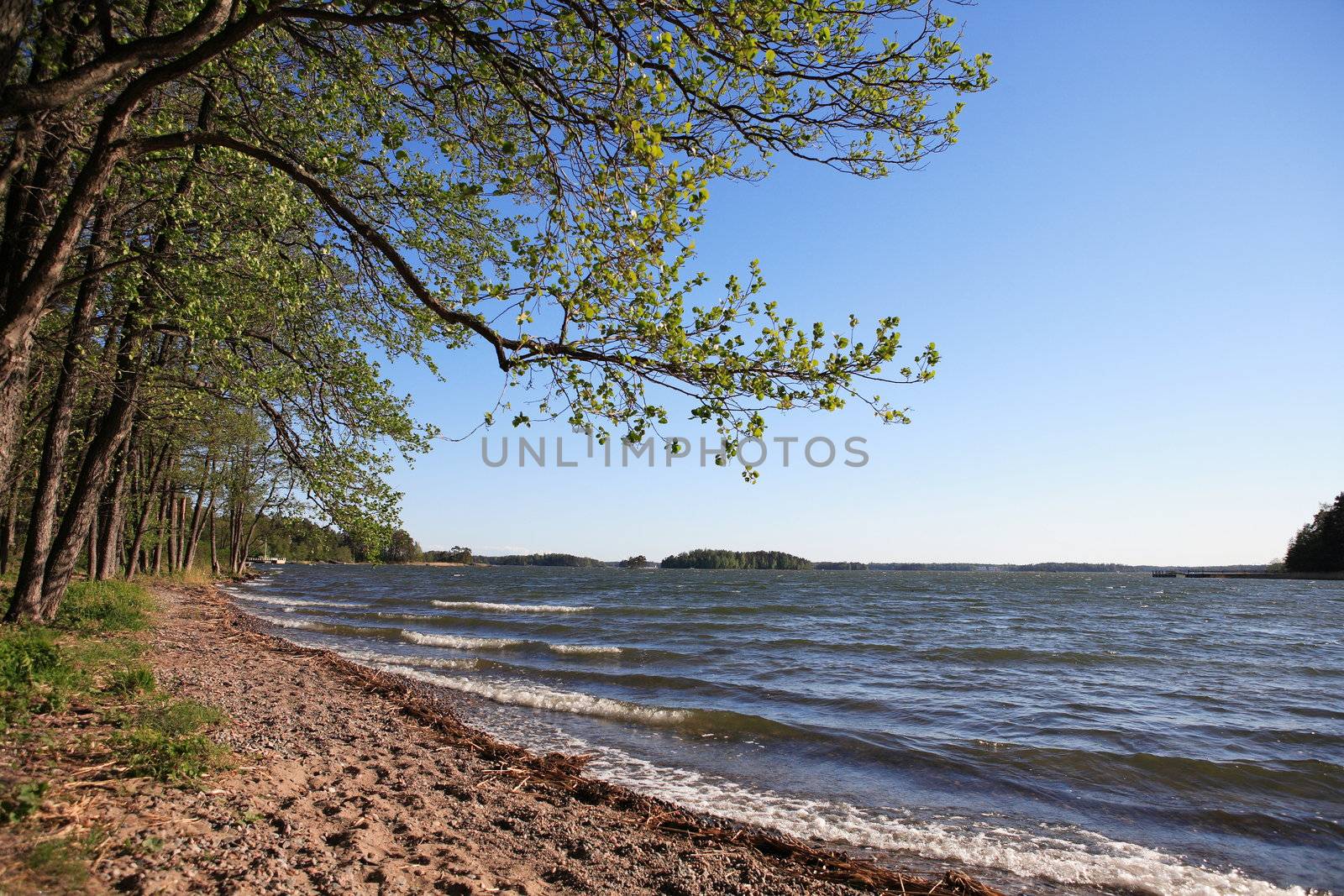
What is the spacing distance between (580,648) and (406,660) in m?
5.26

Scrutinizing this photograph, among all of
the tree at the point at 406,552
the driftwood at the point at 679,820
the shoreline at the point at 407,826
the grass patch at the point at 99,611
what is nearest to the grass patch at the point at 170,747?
the shoreline at the point at 407,826

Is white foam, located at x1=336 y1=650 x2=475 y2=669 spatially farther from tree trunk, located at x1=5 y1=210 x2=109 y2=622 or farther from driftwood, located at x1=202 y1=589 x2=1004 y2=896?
tree trunk, located at x1=5 y1=210 x2=109 y2=622

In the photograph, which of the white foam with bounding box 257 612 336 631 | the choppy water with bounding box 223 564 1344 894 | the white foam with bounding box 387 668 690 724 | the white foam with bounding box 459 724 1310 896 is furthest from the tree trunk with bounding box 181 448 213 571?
the white foam with bounding box 459 724 1310 896

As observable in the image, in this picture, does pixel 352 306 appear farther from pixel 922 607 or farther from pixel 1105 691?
pixel 922 607

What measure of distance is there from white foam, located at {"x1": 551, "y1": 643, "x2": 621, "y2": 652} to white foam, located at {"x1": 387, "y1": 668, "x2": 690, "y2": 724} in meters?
5.51

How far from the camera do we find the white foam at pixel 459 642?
66.6 feet

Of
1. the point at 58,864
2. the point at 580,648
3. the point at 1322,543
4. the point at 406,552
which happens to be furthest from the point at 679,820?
the point at 406,552

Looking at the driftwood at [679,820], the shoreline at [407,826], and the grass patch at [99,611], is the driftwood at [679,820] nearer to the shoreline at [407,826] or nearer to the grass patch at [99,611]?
the shoreline at [407,826]

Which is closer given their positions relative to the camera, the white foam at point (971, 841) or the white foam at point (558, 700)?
the white foam at point (971, 841)

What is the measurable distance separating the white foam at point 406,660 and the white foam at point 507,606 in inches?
719

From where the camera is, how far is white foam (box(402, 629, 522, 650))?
20.3 metres

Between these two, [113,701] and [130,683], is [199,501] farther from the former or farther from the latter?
[113,701]

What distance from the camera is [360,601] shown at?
1515 inches

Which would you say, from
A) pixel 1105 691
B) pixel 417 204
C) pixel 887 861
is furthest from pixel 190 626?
pixel 1105 691
